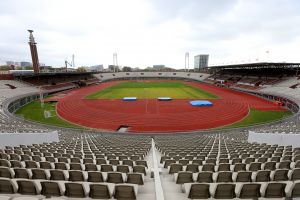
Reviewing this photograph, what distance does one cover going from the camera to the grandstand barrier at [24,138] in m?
14.1

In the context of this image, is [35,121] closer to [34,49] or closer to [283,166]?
[283,166]

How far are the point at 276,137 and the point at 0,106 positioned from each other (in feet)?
120

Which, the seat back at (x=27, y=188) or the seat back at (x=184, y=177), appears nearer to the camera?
the seat back at (x=27, y=188)

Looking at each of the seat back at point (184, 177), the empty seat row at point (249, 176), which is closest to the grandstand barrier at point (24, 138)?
the seat back at point (184, 177)

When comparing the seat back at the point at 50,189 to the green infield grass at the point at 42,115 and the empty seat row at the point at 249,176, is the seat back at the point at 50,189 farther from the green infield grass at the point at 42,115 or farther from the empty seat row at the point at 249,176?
the green infield grass at the point at 42,115

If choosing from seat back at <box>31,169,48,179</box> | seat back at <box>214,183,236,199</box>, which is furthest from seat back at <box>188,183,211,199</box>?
seat back at <box>31,169,48,179</box>

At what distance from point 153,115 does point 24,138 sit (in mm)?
21377

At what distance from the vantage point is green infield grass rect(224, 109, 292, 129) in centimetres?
2979

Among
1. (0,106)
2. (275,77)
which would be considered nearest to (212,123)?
(0,106)

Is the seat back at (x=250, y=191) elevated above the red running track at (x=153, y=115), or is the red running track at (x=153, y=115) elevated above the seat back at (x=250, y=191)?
the seat back at (x=250, y=191)

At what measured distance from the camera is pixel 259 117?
33.1 metres

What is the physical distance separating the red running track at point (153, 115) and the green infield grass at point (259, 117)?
1100 mm

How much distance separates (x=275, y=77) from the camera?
6231 cm

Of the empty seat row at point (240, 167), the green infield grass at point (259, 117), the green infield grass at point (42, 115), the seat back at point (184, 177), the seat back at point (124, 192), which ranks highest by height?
the seat back at point (124, 192)
